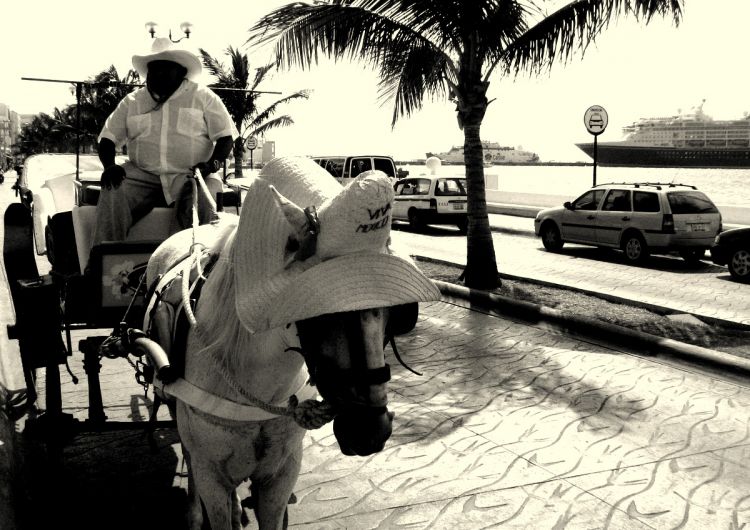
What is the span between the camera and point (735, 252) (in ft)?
46.7

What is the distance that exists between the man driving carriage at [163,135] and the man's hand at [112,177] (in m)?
0.06

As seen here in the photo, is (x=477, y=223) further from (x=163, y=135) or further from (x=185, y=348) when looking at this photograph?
(x=185, y=348)

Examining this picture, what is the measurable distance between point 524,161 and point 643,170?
39869 mm

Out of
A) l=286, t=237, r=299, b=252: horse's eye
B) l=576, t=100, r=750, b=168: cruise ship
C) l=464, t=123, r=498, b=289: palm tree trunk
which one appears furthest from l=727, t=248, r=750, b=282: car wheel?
l=576, t=100, r=750, b=168: cruise ship

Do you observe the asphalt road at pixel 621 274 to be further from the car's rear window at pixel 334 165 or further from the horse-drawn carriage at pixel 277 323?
the horse-drawn carriage at pixel 277 323

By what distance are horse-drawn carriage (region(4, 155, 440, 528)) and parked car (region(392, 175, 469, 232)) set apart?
18695 millimetres

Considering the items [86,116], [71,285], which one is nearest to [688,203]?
[71,285]

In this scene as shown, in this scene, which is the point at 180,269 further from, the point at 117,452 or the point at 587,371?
the point at 587,371

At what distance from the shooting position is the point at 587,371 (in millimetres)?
7613

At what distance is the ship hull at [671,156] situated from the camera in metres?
84.4

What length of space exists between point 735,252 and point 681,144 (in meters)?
83.2

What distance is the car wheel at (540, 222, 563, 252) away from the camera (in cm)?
1861

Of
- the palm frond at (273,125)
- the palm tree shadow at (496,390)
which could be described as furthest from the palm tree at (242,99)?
the palm tree shadow at (496,390)

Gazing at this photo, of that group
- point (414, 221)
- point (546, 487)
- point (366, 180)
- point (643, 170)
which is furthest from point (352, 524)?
point (643, 170)
